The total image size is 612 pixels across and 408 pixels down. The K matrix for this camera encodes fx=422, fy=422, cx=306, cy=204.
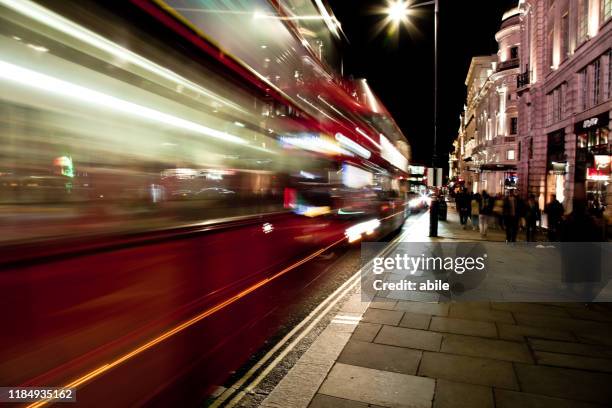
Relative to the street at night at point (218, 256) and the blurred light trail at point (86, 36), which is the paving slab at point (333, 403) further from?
the blurred light trail at point (86, 36)

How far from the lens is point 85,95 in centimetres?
283

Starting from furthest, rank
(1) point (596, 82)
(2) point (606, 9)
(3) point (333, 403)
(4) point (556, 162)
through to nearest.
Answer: (4) point (556, 162), (1) point (596, 82), (2) point (606, 9), (3) point (333, 403)

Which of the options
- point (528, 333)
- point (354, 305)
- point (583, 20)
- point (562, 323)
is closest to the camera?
point (528, 333)

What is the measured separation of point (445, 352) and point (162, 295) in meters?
3.04

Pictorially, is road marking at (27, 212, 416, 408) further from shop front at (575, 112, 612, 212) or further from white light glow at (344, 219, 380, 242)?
shop front at (575, 112, 612, 212)

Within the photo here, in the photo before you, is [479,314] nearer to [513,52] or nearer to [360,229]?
[360,229]

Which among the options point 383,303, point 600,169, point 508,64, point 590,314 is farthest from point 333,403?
point 508,64

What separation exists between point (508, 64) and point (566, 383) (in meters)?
46.5

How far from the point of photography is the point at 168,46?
3500mm

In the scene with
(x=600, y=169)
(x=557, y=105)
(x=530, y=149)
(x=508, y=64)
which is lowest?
(x=600, y=169)

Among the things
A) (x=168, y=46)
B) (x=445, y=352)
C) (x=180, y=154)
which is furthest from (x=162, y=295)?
(x=445, y=352)

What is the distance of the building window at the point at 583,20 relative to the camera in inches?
733

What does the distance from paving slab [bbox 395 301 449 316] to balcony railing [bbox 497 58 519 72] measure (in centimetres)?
Result: 4392

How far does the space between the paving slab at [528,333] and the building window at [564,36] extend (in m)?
21.3
